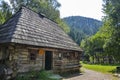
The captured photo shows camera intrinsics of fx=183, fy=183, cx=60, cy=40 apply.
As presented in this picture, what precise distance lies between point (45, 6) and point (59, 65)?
78.6 ft

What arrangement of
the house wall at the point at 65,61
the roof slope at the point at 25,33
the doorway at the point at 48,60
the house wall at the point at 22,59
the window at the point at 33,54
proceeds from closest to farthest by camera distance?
1. the house wall at the point at 22,59
2. the roof slope at the point at 25,33
3. the window at the point at 33,54
4. the doorway at the point at 48,60
5. the house wall at the point at 65,61

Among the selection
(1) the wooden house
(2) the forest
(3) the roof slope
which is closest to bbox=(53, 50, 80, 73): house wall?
(1) the wooden house

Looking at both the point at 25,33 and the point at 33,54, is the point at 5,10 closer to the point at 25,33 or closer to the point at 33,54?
the point at 25,33

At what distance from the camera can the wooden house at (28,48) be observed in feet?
39.6

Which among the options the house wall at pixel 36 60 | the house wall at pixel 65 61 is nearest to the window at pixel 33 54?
the house wall at pixel 36 60

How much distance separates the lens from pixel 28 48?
13172mm

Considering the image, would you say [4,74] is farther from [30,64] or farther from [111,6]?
[111,6]

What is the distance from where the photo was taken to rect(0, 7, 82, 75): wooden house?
12078 millimetres

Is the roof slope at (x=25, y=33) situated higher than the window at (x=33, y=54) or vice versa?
the roof slope at (x=25, y=33)

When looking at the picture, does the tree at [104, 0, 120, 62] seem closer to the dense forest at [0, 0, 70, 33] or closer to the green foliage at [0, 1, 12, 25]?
the dense forest at [0, 0, 70, 33]

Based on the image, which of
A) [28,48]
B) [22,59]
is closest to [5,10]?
[28,48]

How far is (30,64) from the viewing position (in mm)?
13344

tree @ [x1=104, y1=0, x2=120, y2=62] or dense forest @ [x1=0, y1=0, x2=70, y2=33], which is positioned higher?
dense forest @ [x1=0, y1=0, x2=70, y2=33]

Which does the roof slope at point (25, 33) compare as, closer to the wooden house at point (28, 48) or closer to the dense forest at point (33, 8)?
the wooden house at point (28, 48)
